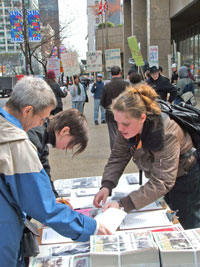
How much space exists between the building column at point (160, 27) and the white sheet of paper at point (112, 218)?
15.2 meters

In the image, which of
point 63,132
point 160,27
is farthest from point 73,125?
point 160,27

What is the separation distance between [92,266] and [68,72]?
10770 millimetres

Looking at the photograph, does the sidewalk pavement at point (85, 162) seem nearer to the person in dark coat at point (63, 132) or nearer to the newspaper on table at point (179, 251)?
the person in dark coat at point (63, 132)

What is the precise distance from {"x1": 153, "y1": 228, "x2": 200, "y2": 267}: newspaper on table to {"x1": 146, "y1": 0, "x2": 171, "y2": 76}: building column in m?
15.5

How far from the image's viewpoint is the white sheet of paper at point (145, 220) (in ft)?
6.19

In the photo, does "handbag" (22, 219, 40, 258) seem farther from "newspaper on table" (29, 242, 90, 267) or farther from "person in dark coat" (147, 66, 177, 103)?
"person in dark coat" (147, 66, 177, 103)

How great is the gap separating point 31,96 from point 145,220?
43.1 inches

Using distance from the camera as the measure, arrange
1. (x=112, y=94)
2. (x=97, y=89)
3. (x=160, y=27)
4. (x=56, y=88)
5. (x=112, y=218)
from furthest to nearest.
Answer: (x=160, y=27) → (x=97, y=89) → (x=56, y=88) → (x=112, y=94) → (x=112, y=218)

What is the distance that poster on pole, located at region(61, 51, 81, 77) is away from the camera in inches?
455

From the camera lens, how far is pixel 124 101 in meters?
1.93

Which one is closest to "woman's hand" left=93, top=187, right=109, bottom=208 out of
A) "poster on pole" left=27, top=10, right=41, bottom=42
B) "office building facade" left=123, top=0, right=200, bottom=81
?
"poster on pole" left=27, top=10, right=41, bottom=42

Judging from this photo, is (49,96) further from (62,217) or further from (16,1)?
Result: (16,1)

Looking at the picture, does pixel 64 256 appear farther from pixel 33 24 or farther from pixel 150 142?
pixel 33 24

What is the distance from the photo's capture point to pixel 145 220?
1.96 meters
